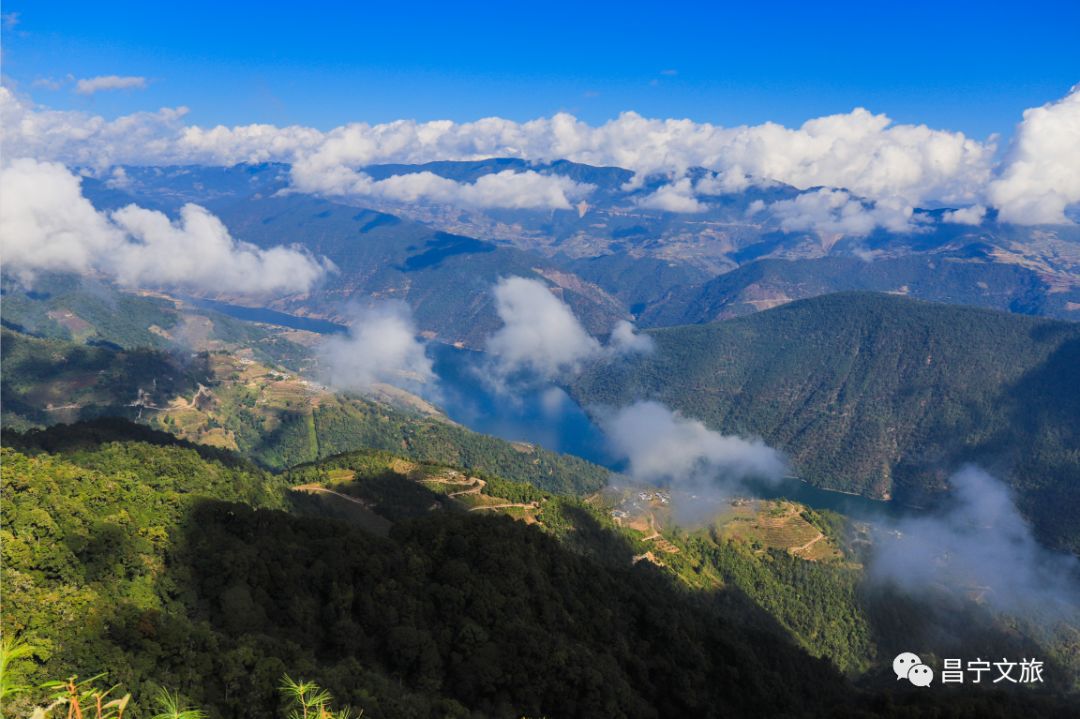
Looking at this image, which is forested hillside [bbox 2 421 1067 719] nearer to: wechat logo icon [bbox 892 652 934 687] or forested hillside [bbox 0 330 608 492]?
wechat logo icon [bbox 892 652 934 687]

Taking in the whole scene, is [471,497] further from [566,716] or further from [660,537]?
[566,716]

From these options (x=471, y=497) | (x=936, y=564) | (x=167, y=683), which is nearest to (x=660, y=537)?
(x=471, y=497)

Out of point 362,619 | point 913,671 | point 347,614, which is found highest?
point 347,614

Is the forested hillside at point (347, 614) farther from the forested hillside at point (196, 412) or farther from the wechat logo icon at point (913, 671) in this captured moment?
the forested hillside at point (196, 412)

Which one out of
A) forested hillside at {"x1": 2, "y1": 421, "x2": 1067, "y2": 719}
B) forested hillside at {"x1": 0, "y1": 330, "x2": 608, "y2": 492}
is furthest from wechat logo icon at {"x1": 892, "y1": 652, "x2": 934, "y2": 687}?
forested hillside at {"x1": 0, "y1": 330, "x2": 608, "y2": 492}

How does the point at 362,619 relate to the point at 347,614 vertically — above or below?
below

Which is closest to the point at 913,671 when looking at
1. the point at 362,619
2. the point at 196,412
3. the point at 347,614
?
the point at 362,619

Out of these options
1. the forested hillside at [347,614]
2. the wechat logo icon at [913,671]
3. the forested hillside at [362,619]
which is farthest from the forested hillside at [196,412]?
the wechat logo icon at [913,671]

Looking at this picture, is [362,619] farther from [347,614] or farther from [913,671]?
[913,671]
